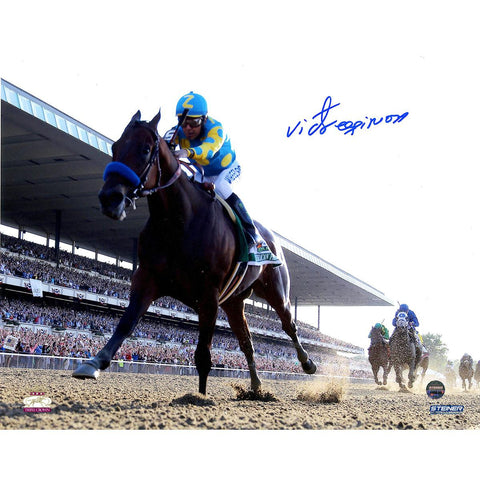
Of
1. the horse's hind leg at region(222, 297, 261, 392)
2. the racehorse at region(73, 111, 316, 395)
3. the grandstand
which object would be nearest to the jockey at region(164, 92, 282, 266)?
the racehorse at region(73, 111, 316, 395)

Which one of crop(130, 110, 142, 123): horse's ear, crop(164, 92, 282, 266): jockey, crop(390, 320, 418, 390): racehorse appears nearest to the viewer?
crop(130, 110, 142, 123): horse's ear

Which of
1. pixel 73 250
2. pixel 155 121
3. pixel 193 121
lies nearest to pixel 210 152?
pixel 193 121

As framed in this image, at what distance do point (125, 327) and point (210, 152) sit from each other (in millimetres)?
1582

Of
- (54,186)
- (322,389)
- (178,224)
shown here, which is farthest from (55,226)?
(178,224)

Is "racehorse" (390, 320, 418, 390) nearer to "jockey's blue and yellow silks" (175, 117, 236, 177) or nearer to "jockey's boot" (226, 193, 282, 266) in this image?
"jockey's boot" (226, 193, 282, 266)

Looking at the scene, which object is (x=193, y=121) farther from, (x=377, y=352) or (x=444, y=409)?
(x=377, y=352)

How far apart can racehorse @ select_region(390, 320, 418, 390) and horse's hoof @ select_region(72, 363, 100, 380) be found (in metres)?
10.7

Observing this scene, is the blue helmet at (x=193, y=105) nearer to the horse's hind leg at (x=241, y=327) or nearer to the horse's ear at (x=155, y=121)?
the horse's ear at (x=155, y=121)

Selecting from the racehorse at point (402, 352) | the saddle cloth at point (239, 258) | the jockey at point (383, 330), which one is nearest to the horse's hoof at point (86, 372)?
the saddle cloth at point (239, 258)

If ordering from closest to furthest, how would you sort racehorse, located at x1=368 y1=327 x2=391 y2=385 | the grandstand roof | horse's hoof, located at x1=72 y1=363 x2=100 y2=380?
horse's hoof, located at x1=72 y1=363 x2=100 y2=380 < the grandstand roof < racehorse, located at x1=368 y1=327 x2=391 y2=385

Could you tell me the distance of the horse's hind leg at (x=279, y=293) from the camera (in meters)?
6.68

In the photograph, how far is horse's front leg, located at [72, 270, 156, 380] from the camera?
13.6 ft

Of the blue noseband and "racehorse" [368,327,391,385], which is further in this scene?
"racehorse" [368,327,391,385]

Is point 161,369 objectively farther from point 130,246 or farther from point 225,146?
point 225,146
